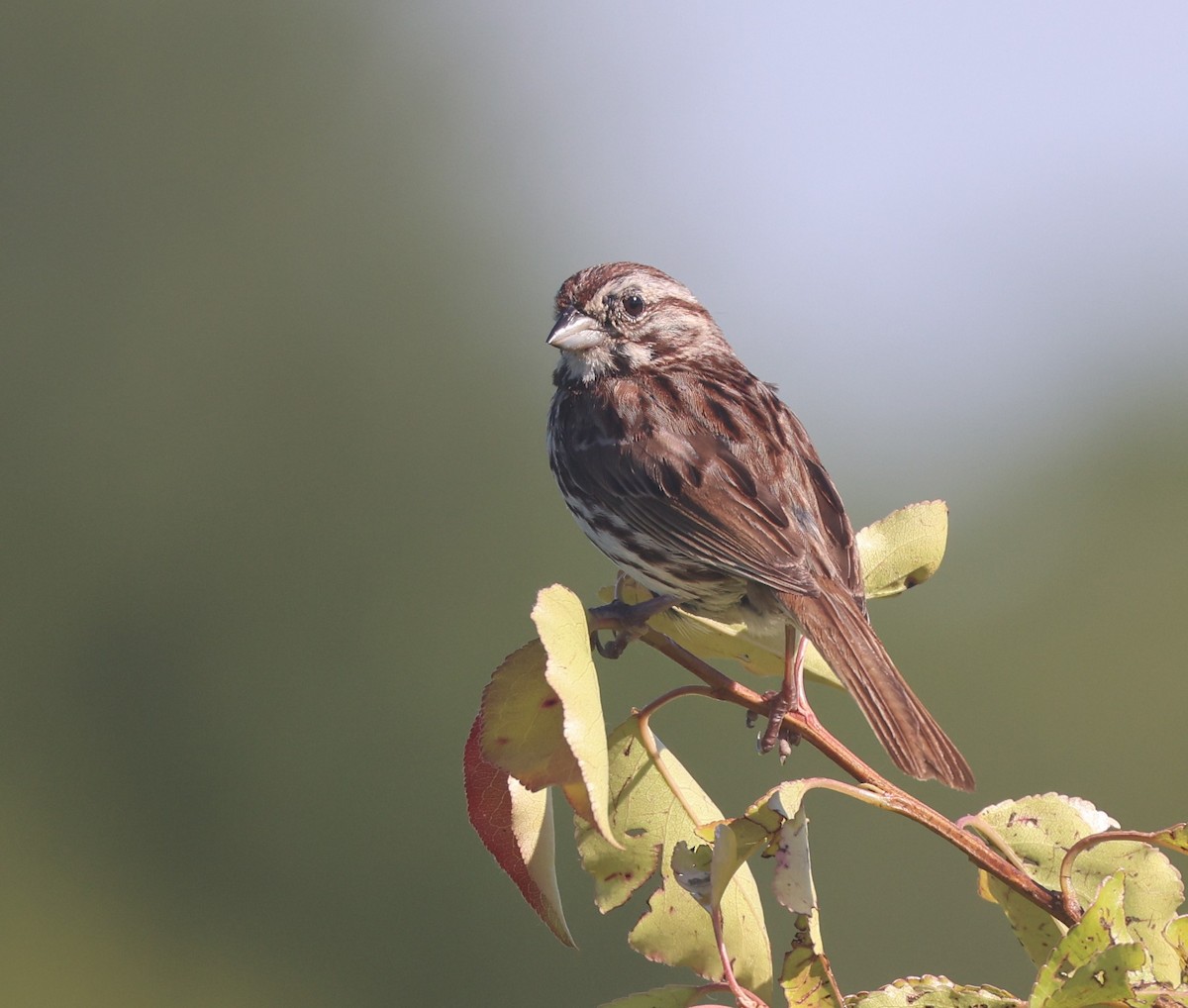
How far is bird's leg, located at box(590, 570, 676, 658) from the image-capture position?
250 cm

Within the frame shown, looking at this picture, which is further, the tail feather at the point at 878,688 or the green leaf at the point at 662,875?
the tail feather at the point at 878,688

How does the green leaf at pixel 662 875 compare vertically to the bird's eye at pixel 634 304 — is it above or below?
below

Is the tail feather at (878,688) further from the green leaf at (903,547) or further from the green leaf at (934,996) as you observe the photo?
the green leaf at (934,996)

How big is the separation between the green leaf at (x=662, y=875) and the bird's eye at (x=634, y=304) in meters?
1.78

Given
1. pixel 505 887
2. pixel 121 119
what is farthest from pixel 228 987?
pixel 121 119

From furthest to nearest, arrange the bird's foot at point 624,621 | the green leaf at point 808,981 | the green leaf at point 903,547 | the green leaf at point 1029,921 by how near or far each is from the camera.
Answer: the green leaf at point 903,547
the bird's foot at point 624,621
the green leaf at point 1029,921
the green leaf at point 808,981

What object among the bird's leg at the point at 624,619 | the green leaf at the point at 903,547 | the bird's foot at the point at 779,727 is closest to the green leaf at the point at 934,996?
the bird's foot at the point at 779,727

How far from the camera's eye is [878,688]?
2699mm

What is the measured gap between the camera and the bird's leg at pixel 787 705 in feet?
7.83

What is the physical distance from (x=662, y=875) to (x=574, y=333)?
1783 mm

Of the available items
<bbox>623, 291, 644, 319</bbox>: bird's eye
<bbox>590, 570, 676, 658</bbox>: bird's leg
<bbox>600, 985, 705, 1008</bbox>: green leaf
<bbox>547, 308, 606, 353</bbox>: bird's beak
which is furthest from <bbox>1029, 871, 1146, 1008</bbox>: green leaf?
<bbox>623, 291, 644, 319</bbox>: bird's eye

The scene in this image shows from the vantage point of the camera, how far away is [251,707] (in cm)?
2038

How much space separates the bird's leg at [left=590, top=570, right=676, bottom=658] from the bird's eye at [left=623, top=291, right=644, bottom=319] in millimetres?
1204

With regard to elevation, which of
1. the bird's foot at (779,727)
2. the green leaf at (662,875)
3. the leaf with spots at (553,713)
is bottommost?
the green leaf at (662,875)
